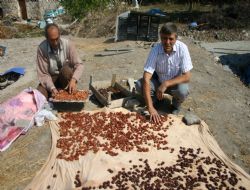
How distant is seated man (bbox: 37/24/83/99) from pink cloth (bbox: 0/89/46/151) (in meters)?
0.30

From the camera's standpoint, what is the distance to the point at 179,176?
4.05 metres

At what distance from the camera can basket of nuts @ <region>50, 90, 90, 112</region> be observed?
17.5ft

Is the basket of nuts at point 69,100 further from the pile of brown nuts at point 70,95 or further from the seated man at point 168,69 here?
the seated man at point 168,69

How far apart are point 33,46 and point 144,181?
27.3 ft

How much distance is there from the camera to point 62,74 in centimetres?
562

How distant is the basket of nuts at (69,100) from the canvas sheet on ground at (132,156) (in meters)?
0.25

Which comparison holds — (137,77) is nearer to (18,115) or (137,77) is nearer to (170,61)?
(170,61)

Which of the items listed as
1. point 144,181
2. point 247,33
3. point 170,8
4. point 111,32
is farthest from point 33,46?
point 170,8

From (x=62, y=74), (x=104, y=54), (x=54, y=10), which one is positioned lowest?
(x=54, y=10)

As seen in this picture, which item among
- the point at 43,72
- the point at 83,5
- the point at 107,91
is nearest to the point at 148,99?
the point at 107,91

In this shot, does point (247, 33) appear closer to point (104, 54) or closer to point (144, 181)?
point (104, 54)

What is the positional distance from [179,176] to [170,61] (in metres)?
1.86

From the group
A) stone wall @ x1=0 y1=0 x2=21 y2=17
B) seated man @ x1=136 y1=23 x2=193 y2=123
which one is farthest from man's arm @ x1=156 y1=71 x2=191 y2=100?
stone wall @ x1=0 y1=0 x2=21 y2=17

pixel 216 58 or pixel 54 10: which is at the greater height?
pixel 216 58
